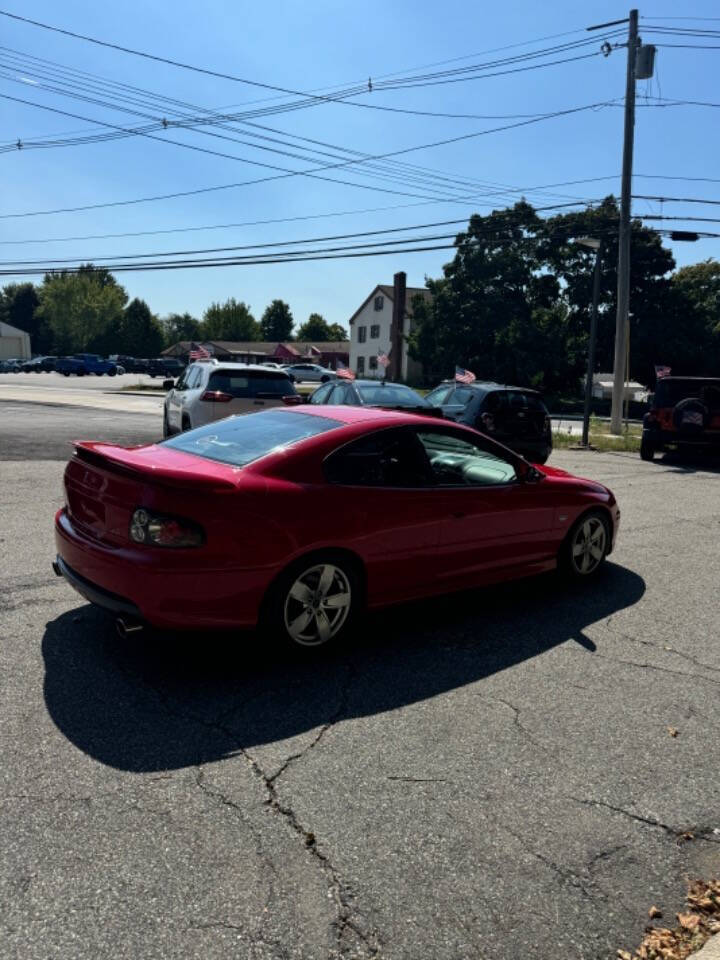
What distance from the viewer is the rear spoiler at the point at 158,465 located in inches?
149

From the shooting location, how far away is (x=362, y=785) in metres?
2.99

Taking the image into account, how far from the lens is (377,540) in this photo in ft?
14.3

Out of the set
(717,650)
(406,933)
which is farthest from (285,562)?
(717,650)

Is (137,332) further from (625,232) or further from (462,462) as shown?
(462,462)

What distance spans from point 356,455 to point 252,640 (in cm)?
129

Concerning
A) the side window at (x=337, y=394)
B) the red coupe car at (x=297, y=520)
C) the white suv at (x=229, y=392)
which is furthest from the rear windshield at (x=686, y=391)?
the red coupe car at (x=297, y=520)

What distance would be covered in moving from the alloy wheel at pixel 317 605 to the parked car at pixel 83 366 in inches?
2524

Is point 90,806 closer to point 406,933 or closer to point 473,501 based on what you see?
point 406,933

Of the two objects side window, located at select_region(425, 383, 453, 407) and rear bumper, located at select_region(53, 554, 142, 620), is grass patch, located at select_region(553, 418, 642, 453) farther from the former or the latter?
rear bumper, located at select_region(53, 554, 142, 620)

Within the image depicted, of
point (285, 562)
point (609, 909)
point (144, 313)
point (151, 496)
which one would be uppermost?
point (144, 313)

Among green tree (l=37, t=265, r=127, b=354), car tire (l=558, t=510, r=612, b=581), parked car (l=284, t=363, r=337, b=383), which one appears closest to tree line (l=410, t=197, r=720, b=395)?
parked car (l=284, t=363, r=337, b=383)

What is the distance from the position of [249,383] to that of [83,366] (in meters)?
55.6

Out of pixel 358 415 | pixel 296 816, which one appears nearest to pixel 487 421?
pixel 358 415

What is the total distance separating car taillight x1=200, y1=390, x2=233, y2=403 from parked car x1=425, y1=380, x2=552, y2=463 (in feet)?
12.5
